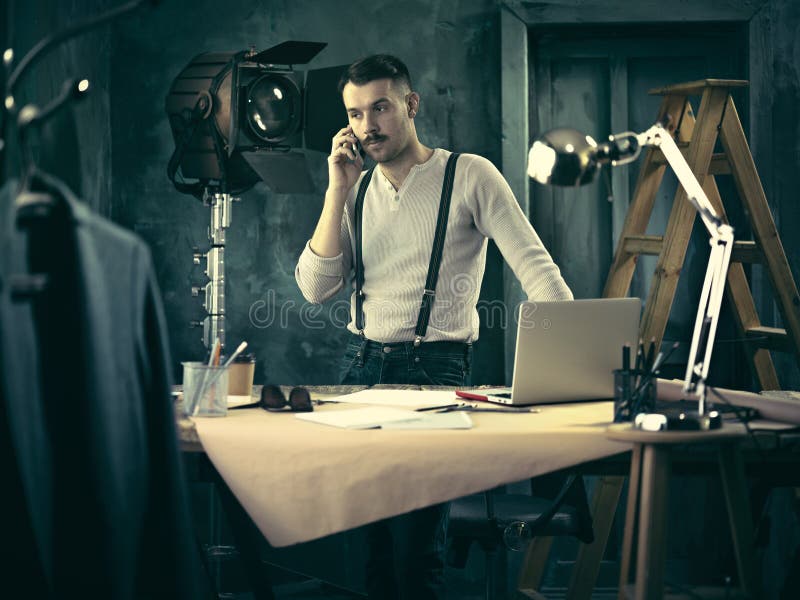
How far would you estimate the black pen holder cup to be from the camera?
196cm

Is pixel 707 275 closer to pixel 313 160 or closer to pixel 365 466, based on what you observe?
pixel 365 466

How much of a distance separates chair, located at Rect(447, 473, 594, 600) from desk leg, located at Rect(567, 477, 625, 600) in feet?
1.11

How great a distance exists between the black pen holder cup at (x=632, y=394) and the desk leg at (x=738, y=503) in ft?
0.64

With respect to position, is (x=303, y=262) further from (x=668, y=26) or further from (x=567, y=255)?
(x=668, y=26)

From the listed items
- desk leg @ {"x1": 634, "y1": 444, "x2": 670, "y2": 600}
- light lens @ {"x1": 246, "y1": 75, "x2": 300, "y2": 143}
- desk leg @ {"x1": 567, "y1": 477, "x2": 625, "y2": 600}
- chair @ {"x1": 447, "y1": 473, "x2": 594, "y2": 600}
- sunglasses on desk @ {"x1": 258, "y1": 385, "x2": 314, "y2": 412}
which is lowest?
desk leg @ {"x1": 567, "y1": 477, "x2": 625, "y2": 600}

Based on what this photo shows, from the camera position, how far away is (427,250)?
2801 mm

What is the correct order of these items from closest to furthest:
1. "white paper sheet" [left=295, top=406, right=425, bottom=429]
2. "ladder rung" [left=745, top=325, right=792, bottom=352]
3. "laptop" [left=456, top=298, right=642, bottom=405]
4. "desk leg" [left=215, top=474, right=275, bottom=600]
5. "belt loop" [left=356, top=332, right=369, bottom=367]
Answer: "white paper sheet" [left=295, top=406, right=425, bottom=429] → "laptop" [left=456, top=298, right=642, bottom=405] → "desk leg" [left=215, top=474, right=275, bottom=600] → "belt loop" [left=356, top=332, right=369, bottom=367] → "ladder rung" [left=745, top=325, right=792, bottom=352]

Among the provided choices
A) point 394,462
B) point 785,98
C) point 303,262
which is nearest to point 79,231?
point 394,462

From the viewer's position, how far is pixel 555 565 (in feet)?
11.9

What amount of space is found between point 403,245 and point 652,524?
1.31 metres

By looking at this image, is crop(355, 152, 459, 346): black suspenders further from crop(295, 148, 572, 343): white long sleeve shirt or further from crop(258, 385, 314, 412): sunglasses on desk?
crop(258, 385, 314, 412): sunglasses on desk

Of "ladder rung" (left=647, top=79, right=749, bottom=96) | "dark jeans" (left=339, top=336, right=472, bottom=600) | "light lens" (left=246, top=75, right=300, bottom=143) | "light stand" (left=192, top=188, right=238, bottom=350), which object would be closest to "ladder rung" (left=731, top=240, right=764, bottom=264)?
"ladder rung" (left=647, top=79, right=749, bottom=96)

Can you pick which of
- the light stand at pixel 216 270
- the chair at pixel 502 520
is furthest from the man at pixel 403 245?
the chair at pixel 502 520

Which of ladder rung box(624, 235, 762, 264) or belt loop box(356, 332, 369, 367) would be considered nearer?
belt loop box(356, 332, 369, 367)
